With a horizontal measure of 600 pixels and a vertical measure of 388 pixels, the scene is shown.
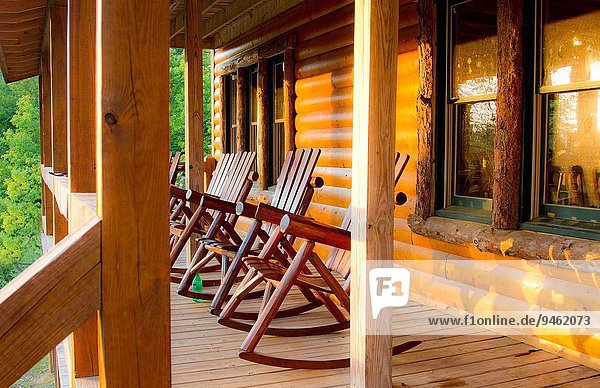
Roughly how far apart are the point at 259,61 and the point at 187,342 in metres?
4.28

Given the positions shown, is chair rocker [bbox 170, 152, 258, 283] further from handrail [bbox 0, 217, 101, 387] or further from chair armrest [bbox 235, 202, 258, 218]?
handrail [bbox 0, 217, 101, 387]

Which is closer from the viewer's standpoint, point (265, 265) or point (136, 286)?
point (136, 286)

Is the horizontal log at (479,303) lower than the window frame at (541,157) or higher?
lower

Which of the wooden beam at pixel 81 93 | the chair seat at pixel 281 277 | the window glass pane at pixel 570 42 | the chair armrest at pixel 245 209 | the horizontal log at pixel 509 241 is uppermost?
the window glass pane at pixel 570 42

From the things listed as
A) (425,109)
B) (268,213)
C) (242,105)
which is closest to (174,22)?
(242,105)

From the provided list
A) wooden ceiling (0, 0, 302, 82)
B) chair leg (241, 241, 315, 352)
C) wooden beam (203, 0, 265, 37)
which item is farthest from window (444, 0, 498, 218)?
wooden beam (203, 0, 265, 37)

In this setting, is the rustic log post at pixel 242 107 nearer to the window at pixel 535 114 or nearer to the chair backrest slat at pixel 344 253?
the window at pixel 535 114

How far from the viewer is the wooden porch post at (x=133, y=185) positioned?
1186mm

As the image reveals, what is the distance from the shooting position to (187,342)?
11.7 feet

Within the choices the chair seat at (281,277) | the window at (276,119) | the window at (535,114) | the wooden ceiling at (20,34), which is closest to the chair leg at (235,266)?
the chair seat at (281,277)

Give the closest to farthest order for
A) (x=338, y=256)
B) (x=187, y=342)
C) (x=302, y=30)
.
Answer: (x=187, y=342), (x=338, y=256), (x=302, y=30)

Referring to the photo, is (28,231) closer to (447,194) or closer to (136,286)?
(447,194)

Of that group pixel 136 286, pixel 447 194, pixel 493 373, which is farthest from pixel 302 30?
pixel 136 286

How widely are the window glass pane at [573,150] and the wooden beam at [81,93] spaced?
2.33 m
